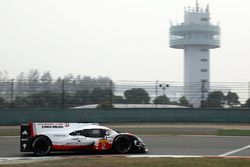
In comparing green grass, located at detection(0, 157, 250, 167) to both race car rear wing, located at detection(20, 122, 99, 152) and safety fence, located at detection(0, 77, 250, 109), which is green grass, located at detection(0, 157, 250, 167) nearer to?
race car rear wing, located at detection(20, 122, 99, 152)

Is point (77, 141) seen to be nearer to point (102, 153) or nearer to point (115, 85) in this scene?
point (102, 153)

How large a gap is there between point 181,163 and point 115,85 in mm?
23214

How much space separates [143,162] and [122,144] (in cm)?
323

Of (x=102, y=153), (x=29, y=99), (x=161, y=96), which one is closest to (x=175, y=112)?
(x=161, y=96)

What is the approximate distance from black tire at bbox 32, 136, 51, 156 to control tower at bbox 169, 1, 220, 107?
290ft

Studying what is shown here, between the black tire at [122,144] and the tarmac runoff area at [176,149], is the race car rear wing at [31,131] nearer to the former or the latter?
the tarmac runoff area at [176,149]

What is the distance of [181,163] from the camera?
12953mm

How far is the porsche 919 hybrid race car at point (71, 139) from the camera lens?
16.2 m

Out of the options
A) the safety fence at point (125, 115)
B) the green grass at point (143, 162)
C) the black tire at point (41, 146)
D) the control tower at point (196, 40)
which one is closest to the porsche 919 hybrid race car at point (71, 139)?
the black tire at point (41, 146)

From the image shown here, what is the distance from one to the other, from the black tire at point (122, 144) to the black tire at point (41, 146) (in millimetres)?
2109

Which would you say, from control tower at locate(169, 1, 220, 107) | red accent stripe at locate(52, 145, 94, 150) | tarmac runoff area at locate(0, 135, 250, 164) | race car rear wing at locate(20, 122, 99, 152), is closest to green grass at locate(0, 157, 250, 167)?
tarmac runoff area at locate(0, 135, 250, 164)

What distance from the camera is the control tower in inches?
4193

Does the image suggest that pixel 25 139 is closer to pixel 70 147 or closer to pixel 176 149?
pixel 70 147

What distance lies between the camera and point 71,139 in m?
16.4
